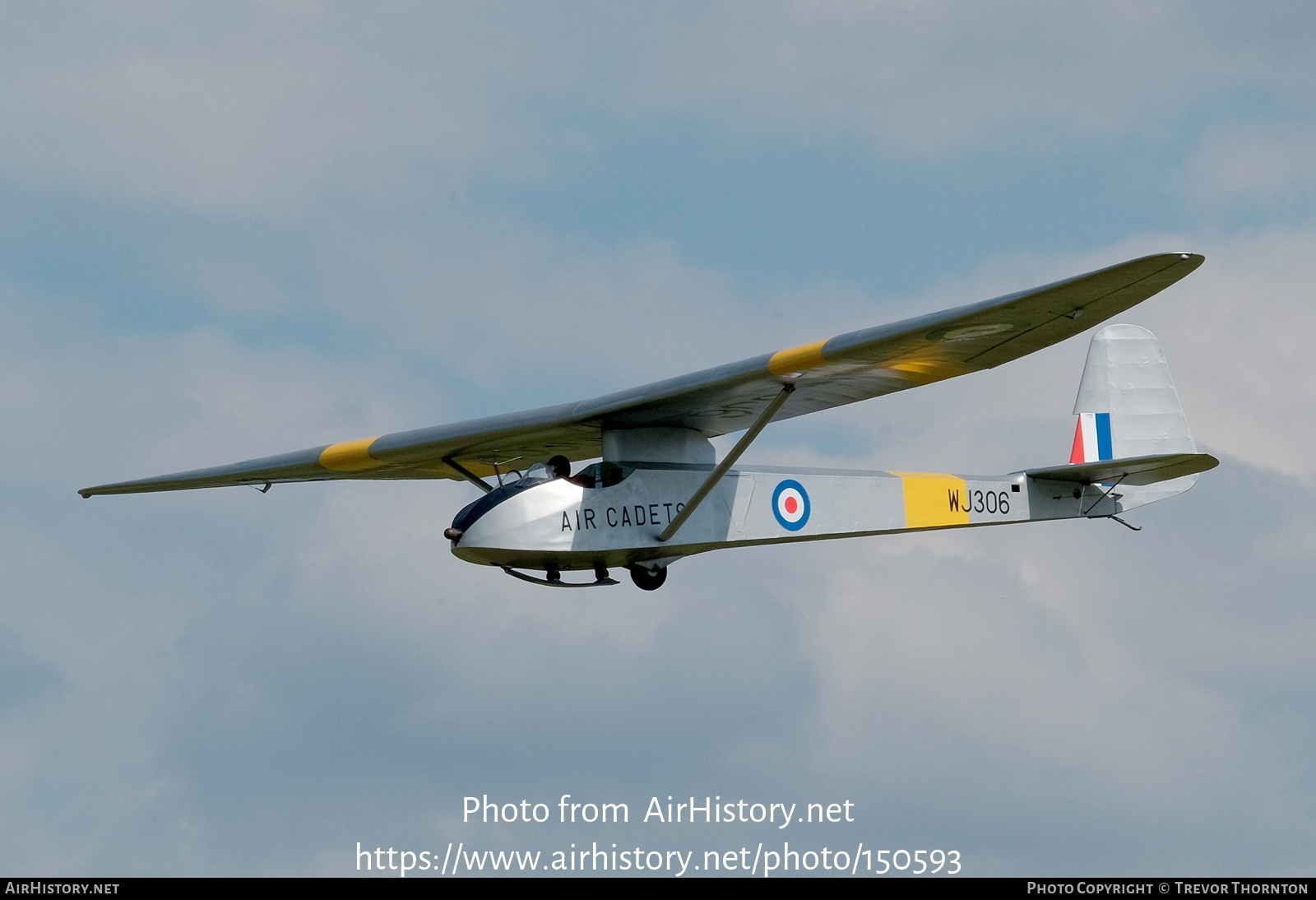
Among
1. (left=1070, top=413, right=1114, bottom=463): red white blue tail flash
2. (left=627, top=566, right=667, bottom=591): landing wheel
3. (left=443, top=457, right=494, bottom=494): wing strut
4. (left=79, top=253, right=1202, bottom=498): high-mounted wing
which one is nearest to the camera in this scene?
(left=79, top=253, right=1202, bottom=498): high-mounted wing

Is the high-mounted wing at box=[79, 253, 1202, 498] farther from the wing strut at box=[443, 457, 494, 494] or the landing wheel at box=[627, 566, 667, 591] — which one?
the landing wheel at box=[627, 566, 667, 591]

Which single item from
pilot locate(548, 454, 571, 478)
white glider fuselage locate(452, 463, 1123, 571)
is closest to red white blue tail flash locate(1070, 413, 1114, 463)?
white glider fuselage locate(452, 463, 1123, 571)

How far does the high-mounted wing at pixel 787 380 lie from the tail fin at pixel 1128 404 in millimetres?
5847

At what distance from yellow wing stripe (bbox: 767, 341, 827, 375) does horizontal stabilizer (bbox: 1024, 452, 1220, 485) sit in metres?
6.61

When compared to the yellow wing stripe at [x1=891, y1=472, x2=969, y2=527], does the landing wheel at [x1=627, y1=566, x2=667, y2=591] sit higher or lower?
lower

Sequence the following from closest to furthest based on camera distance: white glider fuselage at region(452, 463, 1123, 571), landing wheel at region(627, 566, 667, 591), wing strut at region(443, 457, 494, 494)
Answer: white glider fuselage at region(452, 463, 1123, 571), landing wheel at region(627, 566, 667, 591), wing strut at region(443, 457, 494, 494)

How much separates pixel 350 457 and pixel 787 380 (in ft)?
23.2

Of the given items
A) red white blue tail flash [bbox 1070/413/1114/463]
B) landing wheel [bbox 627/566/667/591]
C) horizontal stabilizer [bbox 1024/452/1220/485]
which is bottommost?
landing wheel [bbox 627/566/667/591]

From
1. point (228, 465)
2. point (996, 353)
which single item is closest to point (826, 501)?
point (996, 353)

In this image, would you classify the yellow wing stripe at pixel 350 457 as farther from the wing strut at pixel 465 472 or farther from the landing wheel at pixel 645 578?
the landing wheel at pixel 645 578

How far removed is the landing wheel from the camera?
21.4 meters

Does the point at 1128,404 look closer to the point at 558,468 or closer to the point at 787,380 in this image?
the point at 787,380

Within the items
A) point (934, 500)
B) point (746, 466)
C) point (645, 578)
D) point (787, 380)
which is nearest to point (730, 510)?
point (746, 466)

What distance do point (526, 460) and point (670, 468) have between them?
3590 millimetres
